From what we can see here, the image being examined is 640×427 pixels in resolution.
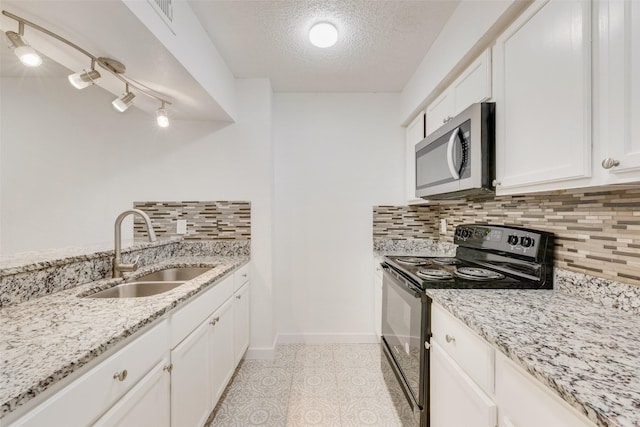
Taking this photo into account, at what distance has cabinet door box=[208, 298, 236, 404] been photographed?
1.52 m

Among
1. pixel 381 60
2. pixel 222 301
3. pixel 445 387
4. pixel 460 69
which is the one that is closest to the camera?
pixel 445 387

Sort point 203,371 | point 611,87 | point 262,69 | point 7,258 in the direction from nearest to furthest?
point 611,87 → point 7,258 → point 203,371 → point 262,69

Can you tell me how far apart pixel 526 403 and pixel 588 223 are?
837mm

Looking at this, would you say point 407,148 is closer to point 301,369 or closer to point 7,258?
point 301,369

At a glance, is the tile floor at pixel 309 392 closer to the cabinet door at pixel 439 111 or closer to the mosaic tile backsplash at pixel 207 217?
the mosaic tile backsplash at pixel 207 217

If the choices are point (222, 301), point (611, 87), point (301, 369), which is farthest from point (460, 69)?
point (301, 369)

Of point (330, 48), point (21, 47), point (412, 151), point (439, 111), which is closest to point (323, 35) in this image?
point (330, 48)

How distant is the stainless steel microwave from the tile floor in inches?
55.7

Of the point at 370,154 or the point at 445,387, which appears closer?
the point at 445,387

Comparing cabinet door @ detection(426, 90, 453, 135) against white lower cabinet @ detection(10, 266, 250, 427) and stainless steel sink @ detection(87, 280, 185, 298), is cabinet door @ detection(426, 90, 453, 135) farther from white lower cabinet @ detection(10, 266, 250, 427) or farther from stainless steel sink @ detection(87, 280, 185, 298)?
stainless steel sink @ detection(87, 280, 185, 298)

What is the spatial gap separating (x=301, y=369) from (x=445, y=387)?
1332mm

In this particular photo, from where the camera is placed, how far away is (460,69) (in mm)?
1578

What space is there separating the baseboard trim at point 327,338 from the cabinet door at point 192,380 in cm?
114

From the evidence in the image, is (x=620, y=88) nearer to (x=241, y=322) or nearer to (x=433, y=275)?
(x=433, y=275)
